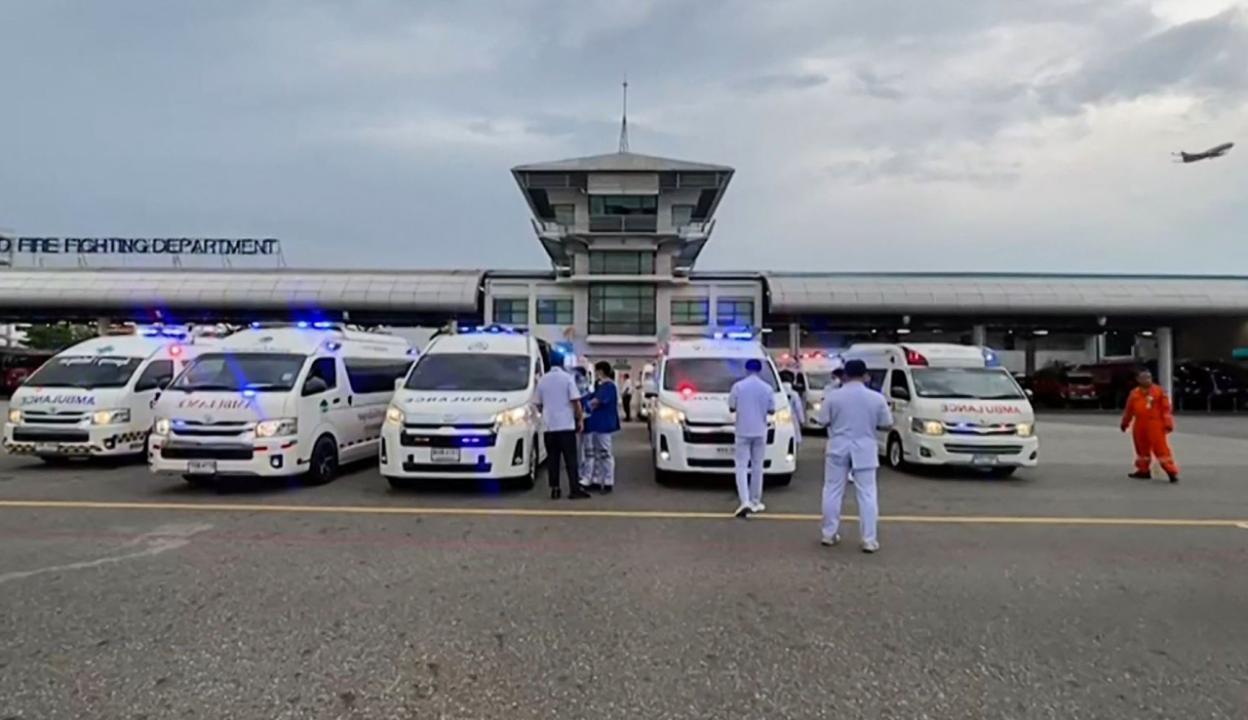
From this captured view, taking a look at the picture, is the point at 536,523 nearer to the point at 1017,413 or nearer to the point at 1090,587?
the point at 1090,587

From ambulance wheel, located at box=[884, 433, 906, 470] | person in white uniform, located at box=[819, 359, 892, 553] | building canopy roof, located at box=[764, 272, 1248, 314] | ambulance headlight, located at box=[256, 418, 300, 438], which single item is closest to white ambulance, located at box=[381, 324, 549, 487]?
ambulance headlight, located at box=[256, 418, 300, 438]

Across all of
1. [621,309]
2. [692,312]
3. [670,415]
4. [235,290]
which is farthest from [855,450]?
[235,290]

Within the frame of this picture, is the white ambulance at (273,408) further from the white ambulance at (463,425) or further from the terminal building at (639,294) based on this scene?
the terminal building at (639,294)

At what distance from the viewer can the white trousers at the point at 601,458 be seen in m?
10.8

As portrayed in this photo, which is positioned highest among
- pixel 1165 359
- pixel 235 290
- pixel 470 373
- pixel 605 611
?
pixel 235 290

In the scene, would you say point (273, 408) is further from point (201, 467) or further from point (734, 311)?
point (734, 311)

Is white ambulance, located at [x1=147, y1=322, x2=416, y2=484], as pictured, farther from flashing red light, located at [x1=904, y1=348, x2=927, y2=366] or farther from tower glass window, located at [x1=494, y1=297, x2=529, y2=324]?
tower glass window, located at [x1=494, y1=297, x2=529, y2=324]

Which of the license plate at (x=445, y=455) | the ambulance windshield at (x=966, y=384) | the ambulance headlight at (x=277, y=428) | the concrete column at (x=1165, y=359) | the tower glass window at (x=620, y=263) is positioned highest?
the tower glass window at (x=620, y=263)

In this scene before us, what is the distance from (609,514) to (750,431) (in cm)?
183

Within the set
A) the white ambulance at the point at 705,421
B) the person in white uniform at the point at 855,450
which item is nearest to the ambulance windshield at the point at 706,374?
the white ambulance at the point at 705,421

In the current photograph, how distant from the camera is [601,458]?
1087cm

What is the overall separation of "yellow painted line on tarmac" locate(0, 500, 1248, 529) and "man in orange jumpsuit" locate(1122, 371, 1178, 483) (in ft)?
12.0

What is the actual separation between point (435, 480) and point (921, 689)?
7.98 meters

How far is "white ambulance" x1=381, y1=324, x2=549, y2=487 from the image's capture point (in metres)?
9.98
